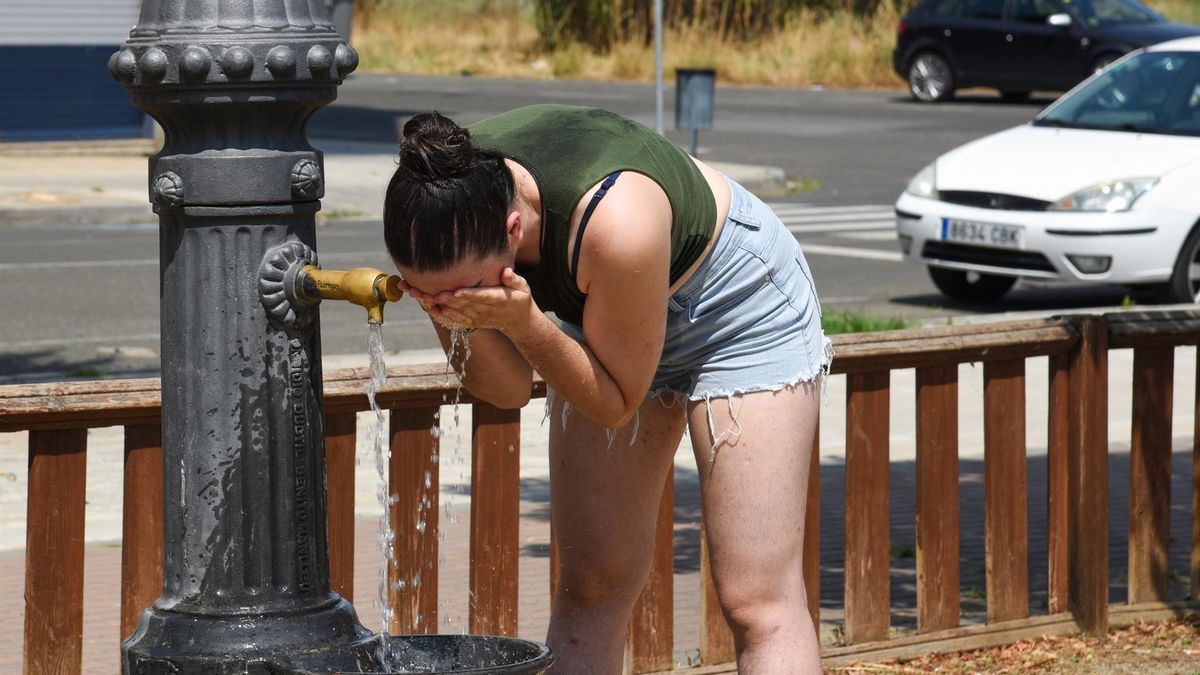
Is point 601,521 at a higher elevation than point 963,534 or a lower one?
higher

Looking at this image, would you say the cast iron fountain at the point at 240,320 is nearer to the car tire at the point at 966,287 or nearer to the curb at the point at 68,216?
the car tire at the point at 966,287

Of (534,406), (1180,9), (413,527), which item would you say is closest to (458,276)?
(413,527)

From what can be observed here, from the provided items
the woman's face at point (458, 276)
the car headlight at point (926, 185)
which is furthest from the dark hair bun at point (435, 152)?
the car headlight at point (926, 185)

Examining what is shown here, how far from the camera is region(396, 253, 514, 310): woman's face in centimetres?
265

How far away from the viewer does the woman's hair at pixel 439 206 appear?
2635mm

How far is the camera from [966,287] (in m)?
11.5

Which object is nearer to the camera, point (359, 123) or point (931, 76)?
point (359, 123)

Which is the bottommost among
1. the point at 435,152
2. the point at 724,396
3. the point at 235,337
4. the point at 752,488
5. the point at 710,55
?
the point at 710,55

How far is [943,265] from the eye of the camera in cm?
1100

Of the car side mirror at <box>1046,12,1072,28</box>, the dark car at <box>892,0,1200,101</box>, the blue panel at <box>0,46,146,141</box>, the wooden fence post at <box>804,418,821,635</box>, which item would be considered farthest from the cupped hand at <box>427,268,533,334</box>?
the car side mirror at <box>1046,12,1072,28</box>

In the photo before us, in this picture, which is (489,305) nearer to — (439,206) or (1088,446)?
(439,206)

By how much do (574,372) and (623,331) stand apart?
0.33 feet

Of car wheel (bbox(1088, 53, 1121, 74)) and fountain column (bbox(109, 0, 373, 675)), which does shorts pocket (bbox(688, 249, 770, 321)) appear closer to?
fountain column (bbox(109, 0, 373, 675))

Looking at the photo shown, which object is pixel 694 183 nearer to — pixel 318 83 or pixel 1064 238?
pixel 318 83
